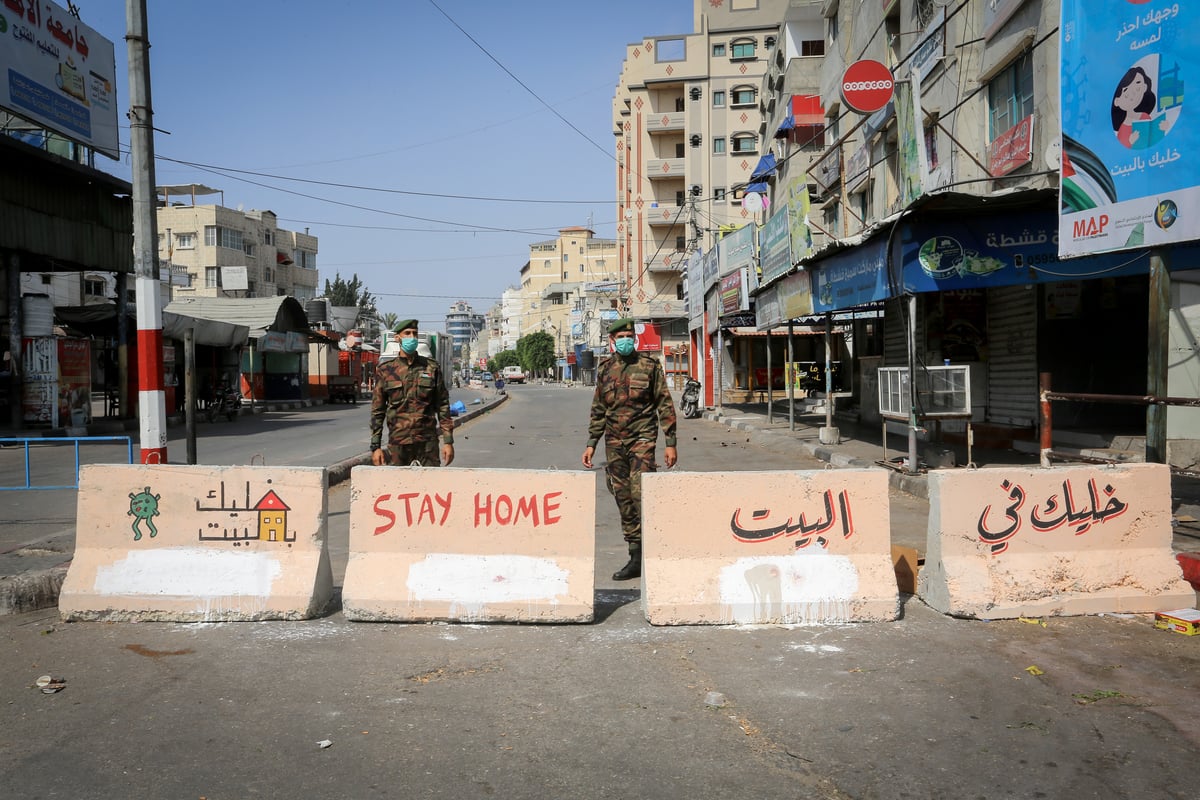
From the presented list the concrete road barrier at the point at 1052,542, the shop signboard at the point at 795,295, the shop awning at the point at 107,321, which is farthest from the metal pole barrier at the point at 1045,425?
the shop awning at the point at 107,321

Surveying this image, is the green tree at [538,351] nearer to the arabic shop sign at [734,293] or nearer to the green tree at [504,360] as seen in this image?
the green tree at [504,360]

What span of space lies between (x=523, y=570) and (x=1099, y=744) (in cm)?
327

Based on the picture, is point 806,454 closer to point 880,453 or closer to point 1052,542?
point 880,453

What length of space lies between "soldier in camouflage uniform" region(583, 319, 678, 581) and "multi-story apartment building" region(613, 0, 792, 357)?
176ft

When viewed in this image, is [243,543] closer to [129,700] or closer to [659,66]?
[129,700]

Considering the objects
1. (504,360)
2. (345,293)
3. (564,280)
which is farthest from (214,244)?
(504,360)

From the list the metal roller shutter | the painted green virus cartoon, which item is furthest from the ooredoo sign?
the painted green virus cartoon

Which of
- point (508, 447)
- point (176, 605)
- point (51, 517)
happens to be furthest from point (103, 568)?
point (508, 447)

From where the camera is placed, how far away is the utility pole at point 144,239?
9.16 m

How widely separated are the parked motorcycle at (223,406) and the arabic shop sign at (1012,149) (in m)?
22.2

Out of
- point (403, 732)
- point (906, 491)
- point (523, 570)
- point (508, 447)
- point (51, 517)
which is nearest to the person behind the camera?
point (403, 732)

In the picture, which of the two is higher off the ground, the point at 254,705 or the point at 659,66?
the point at 659,66

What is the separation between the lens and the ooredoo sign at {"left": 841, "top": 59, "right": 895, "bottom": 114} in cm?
1770

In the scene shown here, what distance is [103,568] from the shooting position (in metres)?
5.98
